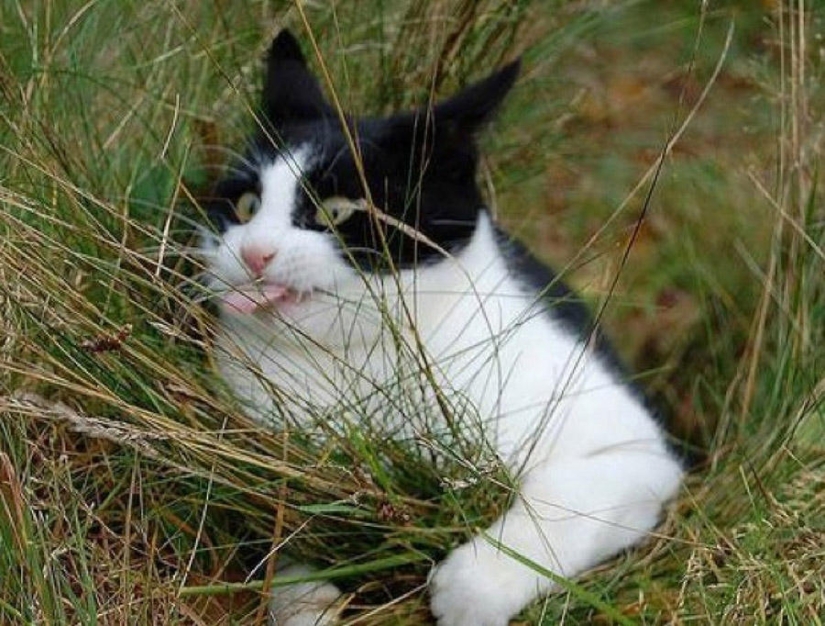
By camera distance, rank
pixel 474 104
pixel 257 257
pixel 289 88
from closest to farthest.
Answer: pixel 257 257, pixel 474 104, pixel 289 88

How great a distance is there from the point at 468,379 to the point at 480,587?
0.23 meters

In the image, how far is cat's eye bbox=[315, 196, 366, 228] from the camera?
5.85 ft

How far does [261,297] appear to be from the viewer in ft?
5.77

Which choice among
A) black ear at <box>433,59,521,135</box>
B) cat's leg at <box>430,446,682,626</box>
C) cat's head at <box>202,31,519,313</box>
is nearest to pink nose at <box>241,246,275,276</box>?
cat's head at <box>202,31,519,313</box>

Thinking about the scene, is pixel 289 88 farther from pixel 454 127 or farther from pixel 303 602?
pixel 303 602

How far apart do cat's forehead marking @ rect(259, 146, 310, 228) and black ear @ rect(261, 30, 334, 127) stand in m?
0.12

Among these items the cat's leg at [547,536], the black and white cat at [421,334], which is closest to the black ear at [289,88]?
the black and white cat at [421,334]

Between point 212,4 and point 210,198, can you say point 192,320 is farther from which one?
point 212,4

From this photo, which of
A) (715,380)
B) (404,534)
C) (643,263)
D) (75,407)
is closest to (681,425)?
(715,380)

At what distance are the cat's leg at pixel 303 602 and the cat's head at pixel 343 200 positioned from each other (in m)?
0.31

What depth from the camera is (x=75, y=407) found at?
5.99 ft

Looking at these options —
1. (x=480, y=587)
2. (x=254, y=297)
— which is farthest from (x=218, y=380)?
(x=480, y=587)

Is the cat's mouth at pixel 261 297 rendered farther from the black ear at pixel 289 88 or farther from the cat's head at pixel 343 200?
the black ear at pixel 289 88

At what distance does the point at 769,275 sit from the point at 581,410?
48 centimetres
